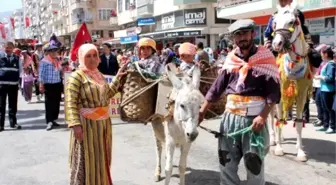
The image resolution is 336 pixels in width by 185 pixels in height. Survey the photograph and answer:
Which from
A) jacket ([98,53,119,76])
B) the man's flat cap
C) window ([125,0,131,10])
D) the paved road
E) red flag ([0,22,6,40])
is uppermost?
window ([125,0,131,10])

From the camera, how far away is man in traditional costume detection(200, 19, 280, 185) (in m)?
3.95

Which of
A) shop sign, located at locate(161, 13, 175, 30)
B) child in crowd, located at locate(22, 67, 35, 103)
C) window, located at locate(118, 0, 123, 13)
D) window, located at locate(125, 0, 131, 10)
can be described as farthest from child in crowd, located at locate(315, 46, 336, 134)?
window, located at locate(118, 0, 123, 13)

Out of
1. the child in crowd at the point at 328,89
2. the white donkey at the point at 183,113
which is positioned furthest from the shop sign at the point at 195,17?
the white donkey at the point at 183,113

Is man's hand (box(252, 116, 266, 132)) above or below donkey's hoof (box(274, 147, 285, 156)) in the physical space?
above

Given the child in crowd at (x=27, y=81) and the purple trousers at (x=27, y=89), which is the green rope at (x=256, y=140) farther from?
the purple trousers at (x=27, y=89)

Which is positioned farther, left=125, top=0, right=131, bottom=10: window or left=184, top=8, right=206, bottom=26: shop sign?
left=125, top=0, right=131, bottom=10: window

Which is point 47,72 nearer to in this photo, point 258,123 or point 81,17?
point 258,123

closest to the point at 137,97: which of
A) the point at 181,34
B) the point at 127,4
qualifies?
the point at 181,34

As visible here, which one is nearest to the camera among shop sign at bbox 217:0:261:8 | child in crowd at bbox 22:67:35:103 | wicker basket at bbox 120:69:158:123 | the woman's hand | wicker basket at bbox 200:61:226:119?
the woman's hand

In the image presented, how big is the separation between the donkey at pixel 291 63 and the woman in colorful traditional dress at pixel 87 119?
109 inches

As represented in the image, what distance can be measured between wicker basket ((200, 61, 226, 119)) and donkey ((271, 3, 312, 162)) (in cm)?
102

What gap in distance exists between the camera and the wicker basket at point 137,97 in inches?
204

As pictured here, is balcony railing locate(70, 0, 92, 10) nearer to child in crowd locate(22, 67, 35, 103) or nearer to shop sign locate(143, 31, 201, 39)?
shop sign locate(143, 31, 201, 39)

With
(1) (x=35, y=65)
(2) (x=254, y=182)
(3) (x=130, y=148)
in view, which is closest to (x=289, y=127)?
(3) (x=130, y=148)
